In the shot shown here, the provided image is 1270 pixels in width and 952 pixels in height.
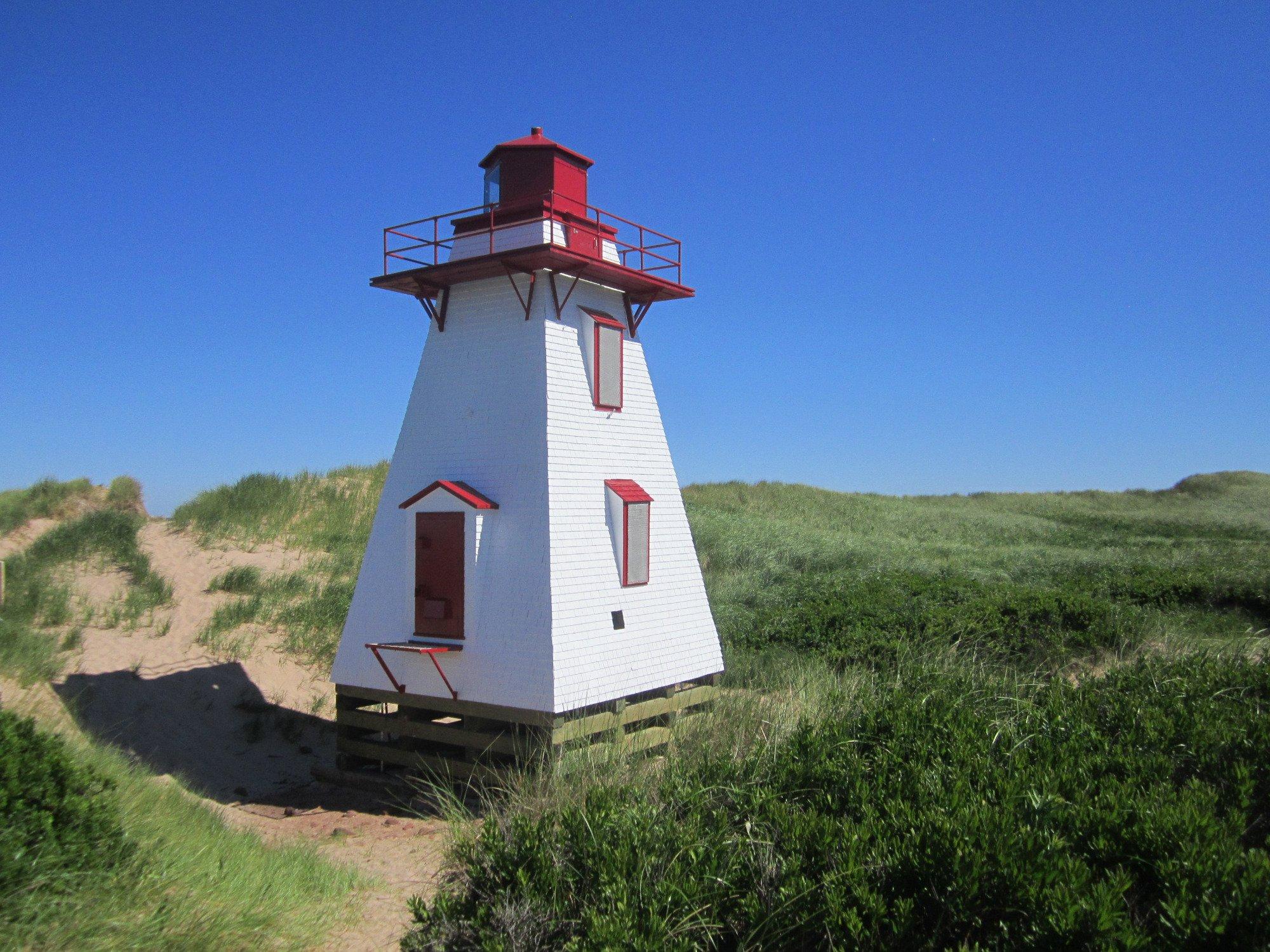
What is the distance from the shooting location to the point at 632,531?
12.0m

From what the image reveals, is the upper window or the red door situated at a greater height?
the upper window

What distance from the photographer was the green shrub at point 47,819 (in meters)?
5.73

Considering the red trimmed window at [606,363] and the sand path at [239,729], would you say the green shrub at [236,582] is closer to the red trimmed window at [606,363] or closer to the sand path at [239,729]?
the sand path at [239,729]

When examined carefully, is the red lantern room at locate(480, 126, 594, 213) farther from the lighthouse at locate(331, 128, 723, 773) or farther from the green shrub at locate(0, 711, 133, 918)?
the green shrub at locate(0, 711, 133, 918)

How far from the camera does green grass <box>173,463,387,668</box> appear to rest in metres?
17.4

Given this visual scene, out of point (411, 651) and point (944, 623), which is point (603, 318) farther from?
point (944, 623)

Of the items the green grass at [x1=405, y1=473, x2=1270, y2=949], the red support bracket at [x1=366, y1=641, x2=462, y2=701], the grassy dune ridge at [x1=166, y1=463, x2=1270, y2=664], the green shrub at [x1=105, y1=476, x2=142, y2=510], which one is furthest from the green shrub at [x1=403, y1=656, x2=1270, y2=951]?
the green shrub at [x1=105, y1=476, x2=142, y2=510]

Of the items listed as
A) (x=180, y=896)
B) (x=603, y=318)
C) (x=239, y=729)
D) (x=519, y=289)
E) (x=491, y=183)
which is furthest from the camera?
(x=239, y=729)

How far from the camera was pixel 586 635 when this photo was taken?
36.7 ft

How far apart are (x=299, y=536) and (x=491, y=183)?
1236cm

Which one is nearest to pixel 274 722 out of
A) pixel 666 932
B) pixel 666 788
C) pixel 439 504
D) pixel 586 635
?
pixel 439 504

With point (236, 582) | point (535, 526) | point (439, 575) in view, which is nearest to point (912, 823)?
point (535, 526)

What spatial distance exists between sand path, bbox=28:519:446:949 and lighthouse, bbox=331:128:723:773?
3.96 feet

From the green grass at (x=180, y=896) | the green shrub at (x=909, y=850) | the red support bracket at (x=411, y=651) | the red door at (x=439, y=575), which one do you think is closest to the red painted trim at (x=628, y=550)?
the red door at (x=439, y=575)
